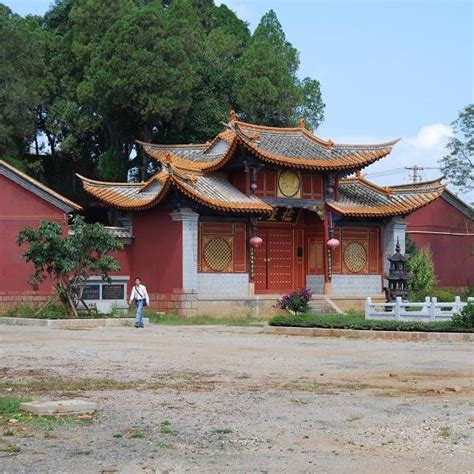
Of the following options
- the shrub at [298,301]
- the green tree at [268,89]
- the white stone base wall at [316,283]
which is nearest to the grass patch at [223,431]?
the shrub at [298,301]

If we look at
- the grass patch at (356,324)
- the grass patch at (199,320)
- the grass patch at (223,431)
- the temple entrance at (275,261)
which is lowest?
the grass patch at (223,431)

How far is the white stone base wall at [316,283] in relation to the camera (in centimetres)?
3441

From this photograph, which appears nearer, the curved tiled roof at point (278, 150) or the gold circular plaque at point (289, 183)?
the curved tiled roof at point (278, 150)

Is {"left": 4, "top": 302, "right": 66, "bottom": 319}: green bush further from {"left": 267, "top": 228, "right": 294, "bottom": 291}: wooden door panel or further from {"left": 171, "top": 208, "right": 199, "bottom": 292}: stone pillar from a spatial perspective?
{"left": 267, "top": 228, "right": 294, "bottom": 291}: wooden door panel

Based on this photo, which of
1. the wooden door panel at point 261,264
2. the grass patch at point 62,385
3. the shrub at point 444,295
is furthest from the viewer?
the shrub at point 444,295

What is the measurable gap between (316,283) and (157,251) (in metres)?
6.24

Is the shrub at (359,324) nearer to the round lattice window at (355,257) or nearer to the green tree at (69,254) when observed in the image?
the green tree at (69,254)

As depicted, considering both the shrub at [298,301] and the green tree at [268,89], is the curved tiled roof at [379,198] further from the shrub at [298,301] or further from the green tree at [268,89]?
the green tree at [268,89]

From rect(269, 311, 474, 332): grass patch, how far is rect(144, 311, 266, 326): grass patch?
3.90 metres

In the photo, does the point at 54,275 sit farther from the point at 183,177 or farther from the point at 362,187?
the point at 362,187

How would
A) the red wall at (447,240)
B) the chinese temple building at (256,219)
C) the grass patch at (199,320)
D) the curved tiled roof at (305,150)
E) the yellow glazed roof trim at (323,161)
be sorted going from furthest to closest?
the red wall at (447,240)
the curved tiled roof at (305,150)
the yellow glazed roof trim at (323,161)
the chinese temple building at (256,219)
the grass patch at (199,320)

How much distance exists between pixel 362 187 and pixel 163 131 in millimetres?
10314

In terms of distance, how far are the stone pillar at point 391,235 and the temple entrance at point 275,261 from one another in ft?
11.4

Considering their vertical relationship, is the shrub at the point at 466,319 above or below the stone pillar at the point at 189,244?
below
